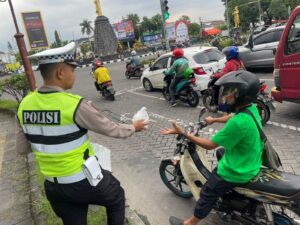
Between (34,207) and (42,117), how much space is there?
2456 millimetres

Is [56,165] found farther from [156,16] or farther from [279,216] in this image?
[156,16]

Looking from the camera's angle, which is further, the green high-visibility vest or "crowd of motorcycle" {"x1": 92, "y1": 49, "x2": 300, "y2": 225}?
"crowd of motorcycle" {"x1": 92, "y1": 49, "x2": 300, "y2": 225}

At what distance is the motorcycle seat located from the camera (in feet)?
8.02

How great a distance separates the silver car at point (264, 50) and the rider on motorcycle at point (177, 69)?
11.8 ft

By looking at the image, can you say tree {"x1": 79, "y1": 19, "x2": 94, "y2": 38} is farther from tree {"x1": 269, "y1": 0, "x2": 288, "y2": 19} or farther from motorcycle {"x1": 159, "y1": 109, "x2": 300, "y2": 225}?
motorcycle {"x1": 159, "y1": 109, "x2": 300, "y2": 225}

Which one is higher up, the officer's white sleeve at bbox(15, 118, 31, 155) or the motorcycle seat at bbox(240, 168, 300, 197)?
the officer's white sleeve at bbox(15, 118, 31, 155)

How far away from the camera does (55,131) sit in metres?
2.12

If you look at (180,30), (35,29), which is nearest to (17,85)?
(180,30)

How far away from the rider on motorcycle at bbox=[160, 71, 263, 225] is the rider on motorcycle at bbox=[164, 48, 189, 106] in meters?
6.07

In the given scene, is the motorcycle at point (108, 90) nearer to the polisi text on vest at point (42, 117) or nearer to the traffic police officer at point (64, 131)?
the traffic police officer at point (64, 131)

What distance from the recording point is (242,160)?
2645mm

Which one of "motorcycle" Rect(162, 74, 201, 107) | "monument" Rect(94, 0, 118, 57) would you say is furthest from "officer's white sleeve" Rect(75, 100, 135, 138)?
"monument" Rect(94, 0, 118, 57)

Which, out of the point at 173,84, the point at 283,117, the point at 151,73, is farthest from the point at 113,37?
the point at 283,117

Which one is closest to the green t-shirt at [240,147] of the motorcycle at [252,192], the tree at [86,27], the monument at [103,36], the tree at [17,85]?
the motorcycle at [252,192]
